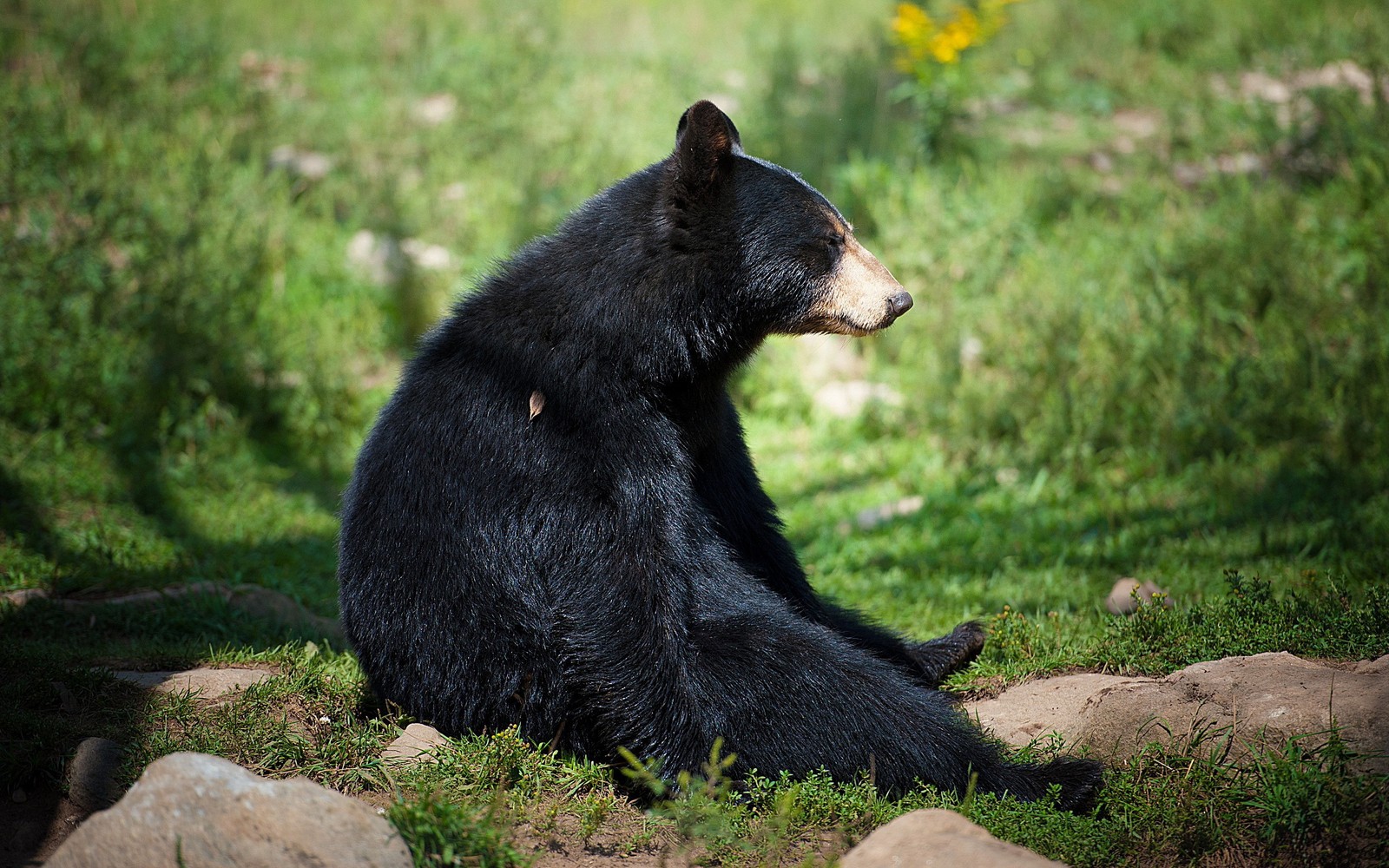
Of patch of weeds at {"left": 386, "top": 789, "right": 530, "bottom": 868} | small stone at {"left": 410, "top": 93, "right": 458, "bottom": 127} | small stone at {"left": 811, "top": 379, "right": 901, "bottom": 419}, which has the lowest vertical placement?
patch of weeds at {"left": 386, "top": 789, "right": 530, "bottom": 868}

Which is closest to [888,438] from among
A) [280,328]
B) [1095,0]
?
[280,328]

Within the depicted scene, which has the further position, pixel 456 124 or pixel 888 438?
pixel 456 124

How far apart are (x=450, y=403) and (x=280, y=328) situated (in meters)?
5.21

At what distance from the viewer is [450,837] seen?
284 cm

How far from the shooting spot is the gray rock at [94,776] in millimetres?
3318

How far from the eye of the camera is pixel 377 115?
11227 millimetres

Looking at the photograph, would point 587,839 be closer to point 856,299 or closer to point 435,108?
point 856,299

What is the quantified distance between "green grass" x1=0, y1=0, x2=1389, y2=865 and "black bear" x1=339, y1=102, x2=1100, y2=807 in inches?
8.4

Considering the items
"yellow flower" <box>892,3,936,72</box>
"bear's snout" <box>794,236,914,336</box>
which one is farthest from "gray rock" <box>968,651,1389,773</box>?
"yellow flower" <box>892,3,936,72</box>

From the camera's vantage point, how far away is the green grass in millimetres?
3531

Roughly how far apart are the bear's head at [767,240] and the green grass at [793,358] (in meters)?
1.60

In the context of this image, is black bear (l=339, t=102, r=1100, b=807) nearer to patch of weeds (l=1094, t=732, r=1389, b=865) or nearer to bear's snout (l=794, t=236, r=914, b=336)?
bear's snout (l=794, t=236, r=914, b=336)

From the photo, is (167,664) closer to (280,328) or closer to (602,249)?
(602,249)

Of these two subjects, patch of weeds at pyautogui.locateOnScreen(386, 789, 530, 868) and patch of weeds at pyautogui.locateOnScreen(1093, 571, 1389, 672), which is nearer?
patch of weeds at pyautogui.locateOnScreen(386, 789, 530, 868)
